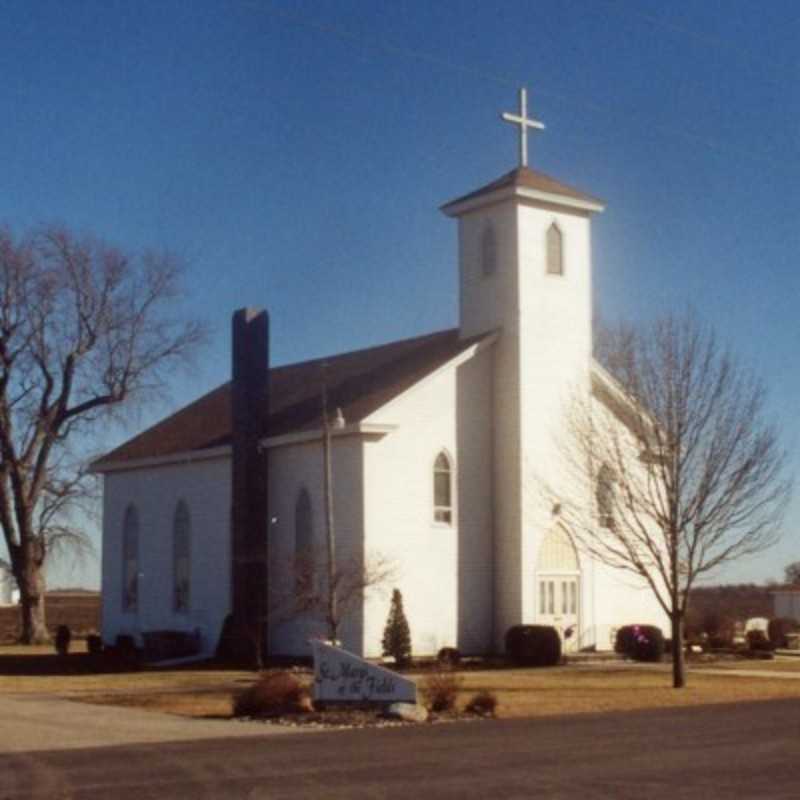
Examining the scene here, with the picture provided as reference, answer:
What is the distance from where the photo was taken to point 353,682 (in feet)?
82.6

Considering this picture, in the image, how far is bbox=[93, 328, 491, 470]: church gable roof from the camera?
138 ft

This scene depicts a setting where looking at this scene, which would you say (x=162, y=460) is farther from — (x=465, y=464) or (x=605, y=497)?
(x=605, y=497)

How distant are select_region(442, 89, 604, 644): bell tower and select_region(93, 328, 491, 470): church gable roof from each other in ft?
4.09

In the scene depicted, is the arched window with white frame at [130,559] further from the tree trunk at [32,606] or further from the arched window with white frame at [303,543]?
the arched window with white frame at [303,543]

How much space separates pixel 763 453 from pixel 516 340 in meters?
9.99

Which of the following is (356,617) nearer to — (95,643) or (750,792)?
(95,643)

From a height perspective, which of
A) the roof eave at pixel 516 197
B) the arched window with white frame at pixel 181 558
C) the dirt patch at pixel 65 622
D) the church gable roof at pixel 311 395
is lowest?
the dirt patch at pixel 65 622

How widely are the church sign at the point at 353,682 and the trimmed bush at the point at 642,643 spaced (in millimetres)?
18073

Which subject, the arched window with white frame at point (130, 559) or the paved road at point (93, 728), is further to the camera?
the arched window with white frame at point (130, 559)

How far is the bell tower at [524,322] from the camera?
4147 cm

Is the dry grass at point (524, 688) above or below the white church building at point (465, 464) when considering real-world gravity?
below

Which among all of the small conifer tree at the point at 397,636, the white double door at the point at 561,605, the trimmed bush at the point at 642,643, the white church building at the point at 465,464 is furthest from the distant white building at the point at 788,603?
the small conifer tree at the point at 397,636

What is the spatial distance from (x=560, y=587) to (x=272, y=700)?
1888 centimetres

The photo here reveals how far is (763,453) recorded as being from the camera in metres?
33.5
